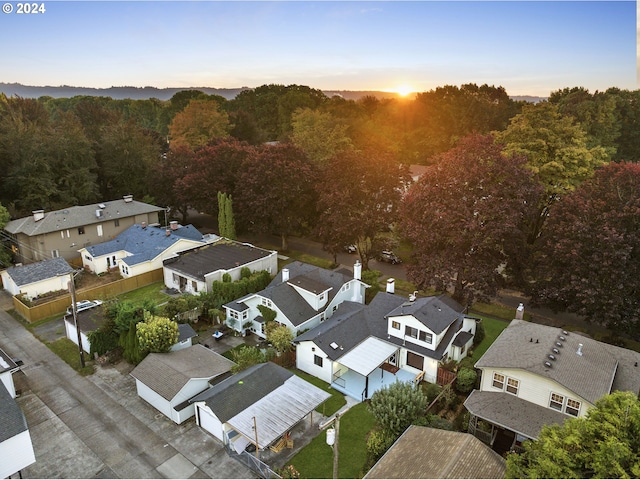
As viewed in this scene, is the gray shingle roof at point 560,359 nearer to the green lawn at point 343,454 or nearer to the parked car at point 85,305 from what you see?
the green lawn at point 343,454

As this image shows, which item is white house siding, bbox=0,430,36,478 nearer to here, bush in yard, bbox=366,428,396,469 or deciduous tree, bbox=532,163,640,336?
bush in yard, bbox=366,428,396,469

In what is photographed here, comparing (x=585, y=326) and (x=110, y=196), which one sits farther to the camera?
(x=110, y=196)

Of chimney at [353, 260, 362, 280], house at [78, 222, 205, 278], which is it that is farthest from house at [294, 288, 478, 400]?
house at [78, 222, 205, 278]

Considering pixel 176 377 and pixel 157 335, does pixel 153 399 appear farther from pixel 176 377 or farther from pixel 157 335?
pixel 157 335

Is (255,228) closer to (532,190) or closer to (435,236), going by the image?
(435,236)

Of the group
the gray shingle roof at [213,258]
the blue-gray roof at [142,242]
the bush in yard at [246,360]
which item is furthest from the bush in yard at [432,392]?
the blue-gray roof at [142,242]

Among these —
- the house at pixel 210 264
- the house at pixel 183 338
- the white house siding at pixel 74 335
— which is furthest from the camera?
the house at pixel 210 264

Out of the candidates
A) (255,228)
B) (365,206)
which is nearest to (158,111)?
(255,228)
